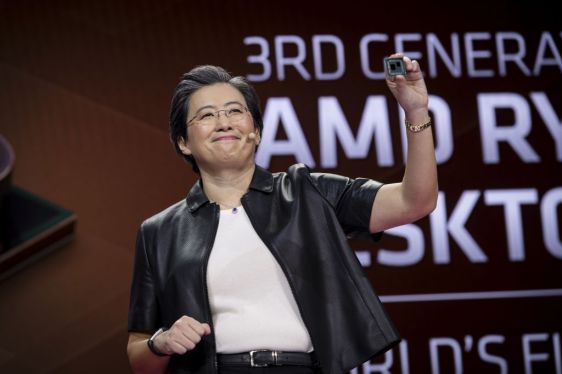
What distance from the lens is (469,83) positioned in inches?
156

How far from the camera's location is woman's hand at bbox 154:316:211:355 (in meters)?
1.41

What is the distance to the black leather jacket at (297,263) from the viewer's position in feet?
5.05

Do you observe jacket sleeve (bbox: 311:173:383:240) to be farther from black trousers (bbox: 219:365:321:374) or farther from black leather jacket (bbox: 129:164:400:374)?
black trousers (bbox: 219:365:321:374)

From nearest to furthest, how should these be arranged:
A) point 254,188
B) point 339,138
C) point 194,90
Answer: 1. point 254,188
2. point 194,90
3. point 339,138

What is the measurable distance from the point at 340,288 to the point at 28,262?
239cm

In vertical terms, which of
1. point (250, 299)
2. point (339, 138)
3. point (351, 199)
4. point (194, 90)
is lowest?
point (250, 299)

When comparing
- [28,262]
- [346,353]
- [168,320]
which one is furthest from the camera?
[28,262]

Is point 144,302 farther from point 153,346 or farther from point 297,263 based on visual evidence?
point 297,263

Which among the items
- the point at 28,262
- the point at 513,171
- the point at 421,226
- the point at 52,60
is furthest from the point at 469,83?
the point at 28,262

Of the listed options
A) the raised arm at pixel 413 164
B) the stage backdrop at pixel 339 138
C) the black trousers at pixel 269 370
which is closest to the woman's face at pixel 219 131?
the raised arm at pixel 413 164

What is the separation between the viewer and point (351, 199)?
5.37 feet

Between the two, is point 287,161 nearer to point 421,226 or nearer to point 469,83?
point 421,226

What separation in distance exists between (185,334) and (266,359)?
0.17 metres

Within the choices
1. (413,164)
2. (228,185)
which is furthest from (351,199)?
(228,185)
